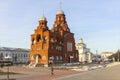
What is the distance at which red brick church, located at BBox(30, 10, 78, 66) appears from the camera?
91.3 m

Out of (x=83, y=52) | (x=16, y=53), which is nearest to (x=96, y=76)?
(x=16, y=53)

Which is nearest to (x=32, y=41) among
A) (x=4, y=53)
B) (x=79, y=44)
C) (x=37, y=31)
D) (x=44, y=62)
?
(x=37, y=31)

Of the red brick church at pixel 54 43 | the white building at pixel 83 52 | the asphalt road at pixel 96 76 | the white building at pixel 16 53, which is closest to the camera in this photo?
the asphalt road at pixel 96 76

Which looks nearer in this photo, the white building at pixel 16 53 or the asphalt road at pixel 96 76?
the asphalt road at pixel 96 76

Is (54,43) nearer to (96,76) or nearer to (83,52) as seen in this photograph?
(96,76)

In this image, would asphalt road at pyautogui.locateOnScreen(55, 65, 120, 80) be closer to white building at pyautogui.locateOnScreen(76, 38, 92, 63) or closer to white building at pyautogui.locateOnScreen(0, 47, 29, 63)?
white building at pyautogui.locateOnScreen(0, 47, 29, 63)

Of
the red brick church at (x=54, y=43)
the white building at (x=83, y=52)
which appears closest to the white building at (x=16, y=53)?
the white building at (x=83, y=52)

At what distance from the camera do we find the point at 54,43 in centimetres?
9369

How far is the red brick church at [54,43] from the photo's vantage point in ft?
300

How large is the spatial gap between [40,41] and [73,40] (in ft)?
55.1

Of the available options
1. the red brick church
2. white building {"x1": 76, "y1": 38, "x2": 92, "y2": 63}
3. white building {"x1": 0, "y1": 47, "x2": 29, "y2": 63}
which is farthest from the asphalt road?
white building {"x1": 76, "y1": 38, "x2": 92, "y2": 63}

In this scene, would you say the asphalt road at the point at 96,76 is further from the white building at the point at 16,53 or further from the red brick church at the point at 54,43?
the white building at the point at 16,53

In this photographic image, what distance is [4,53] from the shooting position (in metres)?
Answer: 138

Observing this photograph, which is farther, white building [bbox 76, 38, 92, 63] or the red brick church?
white building [bbox 76, 38, 92, 63]
